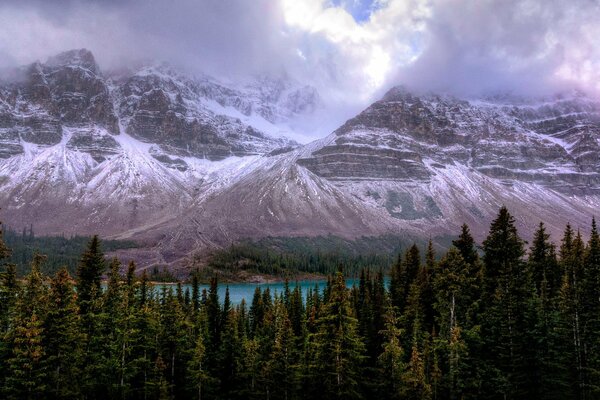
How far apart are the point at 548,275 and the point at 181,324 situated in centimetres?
4786

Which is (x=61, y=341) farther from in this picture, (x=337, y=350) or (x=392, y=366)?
(x=392, y=366)

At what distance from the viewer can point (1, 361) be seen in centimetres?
4322

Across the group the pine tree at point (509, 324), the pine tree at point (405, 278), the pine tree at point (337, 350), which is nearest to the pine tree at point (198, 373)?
the pine tree at point (337, 350)

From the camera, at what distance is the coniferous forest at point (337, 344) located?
4328cm

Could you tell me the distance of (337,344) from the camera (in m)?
44.7

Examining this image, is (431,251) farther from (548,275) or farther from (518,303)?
(518,303)

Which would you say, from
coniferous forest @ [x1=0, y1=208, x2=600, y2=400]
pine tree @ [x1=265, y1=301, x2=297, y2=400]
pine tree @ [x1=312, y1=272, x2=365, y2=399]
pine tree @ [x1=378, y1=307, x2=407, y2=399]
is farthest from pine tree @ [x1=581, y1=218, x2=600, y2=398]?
pine tree @ [x1=265, y1=301, x2=297, y2=400]

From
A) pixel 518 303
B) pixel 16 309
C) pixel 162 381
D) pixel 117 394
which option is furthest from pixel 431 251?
pixel 16 309

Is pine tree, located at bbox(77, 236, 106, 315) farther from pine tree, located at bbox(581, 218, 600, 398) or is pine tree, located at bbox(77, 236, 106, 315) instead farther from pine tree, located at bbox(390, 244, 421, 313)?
pine tree, located at bbox(581, 218, 600, 398)

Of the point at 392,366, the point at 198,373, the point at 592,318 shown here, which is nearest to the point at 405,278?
the point at 592,318

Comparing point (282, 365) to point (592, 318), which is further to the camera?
point (282, 365)

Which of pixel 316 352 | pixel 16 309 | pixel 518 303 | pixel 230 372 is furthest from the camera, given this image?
pixel 230 372

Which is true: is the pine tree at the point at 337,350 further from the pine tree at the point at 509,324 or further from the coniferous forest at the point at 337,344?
the pine tree at the point at 509,324

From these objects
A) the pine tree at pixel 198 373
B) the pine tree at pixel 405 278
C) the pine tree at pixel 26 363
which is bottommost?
the pine tree at pixel 198 373
